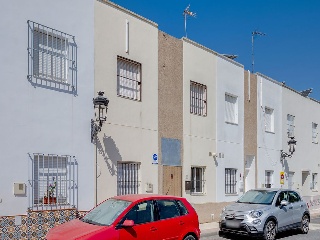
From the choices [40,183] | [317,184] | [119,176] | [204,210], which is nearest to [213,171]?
[204,210]

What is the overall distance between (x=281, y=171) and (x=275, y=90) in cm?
445

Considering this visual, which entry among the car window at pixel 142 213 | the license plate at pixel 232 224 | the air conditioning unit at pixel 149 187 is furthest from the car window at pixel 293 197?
the car window at pixel 142 213

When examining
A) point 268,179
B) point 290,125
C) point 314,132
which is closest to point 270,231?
point 268,179

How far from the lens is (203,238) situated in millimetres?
14047

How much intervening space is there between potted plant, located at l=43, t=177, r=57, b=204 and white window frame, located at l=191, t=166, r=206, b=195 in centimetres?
691

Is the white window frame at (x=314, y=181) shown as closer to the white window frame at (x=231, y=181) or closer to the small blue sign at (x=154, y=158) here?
the white window frame at (x=231, y=181)

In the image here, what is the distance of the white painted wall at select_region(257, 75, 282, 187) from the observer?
22.4 metres

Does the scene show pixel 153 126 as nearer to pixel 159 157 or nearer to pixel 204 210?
pixel 159 157

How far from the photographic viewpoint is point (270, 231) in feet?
45.2

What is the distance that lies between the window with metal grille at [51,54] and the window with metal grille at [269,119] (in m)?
13.4

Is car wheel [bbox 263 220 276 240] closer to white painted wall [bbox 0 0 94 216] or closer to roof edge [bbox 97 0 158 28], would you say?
white painted wall [bbox 0 0 94 216]

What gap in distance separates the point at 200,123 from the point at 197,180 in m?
2.30

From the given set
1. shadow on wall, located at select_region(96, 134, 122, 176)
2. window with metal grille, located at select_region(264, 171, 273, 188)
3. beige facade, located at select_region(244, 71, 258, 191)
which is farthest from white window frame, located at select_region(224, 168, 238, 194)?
shadow on wall, located at select_region(96, 134, 122, 176)

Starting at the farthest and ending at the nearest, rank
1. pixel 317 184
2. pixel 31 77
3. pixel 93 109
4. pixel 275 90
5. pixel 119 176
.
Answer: pixel 317 184 < pixel 275 90 < pixel 119 176 < pixel 93 109 < pixel 31 77
